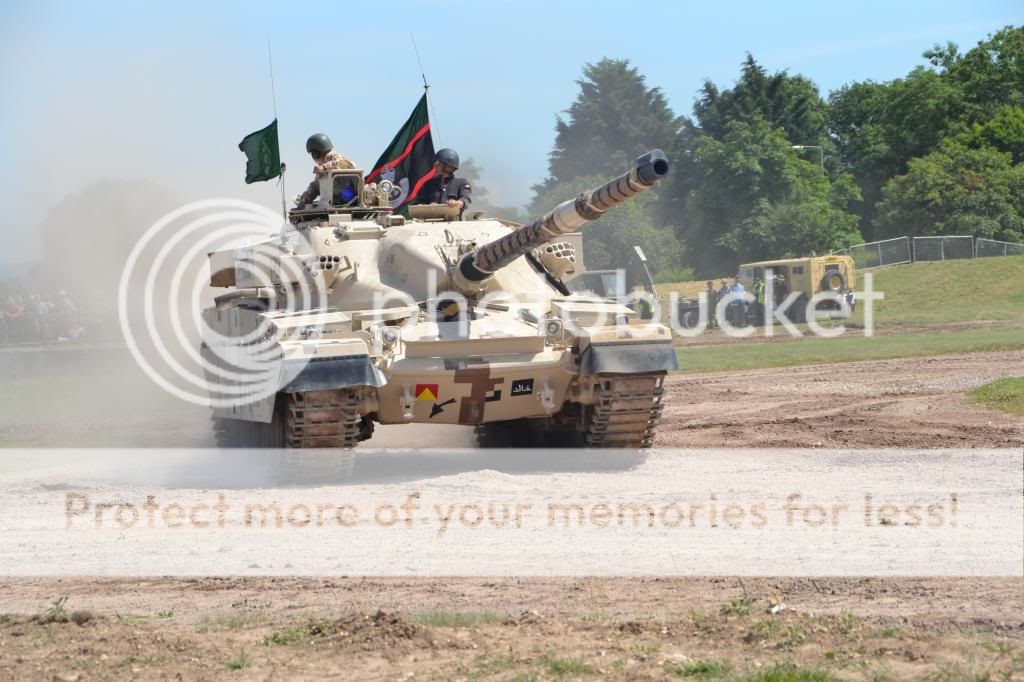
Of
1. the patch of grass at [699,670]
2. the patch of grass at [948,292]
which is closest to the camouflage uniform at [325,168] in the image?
the patch of grass at [699,670]

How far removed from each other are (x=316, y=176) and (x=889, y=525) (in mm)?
8797

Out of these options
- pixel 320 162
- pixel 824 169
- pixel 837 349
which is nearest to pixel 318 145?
pixel 320 162

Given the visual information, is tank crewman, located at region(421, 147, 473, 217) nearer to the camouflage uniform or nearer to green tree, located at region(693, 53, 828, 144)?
the camouflage uniform

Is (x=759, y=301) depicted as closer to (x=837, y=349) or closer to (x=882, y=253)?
(x=882, y=253)

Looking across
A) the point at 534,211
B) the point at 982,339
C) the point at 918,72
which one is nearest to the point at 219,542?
the point at 982,339

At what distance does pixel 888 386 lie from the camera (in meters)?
20.1

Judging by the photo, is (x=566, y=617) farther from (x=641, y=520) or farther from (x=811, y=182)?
(x=811, y=182)

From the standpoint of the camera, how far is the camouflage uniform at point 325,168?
51.5ft

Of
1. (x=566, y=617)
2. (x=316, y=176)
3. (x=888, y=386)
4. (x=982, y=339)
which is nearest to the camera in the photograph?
(x=566, y=617)

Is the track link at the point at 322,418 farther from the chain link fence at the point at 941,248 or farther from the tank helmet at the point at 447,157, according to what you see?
the chain link fence at the point at 941,248

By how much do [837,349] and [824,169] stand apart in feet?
133

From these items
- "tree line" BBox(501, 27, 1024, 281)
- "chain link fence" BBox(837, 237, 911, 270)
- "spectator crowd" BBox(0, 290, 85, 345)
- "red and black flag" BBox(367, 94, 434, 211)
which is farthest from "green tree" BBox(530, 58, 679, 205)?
"red and black flag" BBox(367, 94, 434, 211)

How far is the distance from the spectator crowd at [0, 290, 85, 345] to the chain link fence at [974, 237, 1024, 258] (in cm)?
2996

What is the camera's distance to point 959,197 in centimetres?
5381
